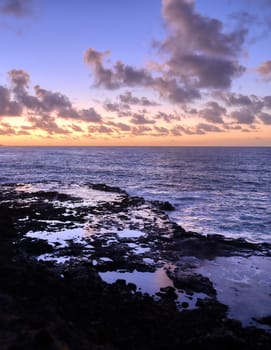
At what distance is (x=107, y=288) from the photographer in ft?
50.0

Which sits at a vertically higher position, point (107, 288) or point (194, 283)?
point (107, 288)

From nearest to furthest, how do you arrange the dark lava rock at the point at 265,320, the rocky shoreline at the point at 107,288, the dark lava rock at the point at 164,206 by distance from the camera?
the rocky shoreline at the point at 107,288 < the dark lava rock at the point at 265,320 < the dark lava rock at the point at 164,206

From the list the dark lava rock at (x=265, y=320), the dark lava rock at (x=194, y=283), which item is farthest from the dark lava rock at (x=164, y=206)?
the dark lava rock at (x=265, y=320)

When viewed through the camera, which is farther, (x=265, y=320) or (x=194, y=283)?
(x=194, y=283)

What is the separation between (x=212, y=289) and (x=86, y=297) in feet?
20.2

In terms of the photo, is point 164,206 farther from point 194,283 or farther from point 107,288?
point 107,288

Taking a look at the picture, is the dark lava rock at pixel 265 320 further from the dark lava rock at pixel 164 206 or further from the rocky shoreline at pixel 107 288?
the dark lava rock at pixel 164 206

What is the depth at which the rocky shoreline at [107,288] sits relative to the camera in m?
11.1

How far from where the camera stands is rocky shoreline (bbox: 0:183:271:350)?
11.1 metres

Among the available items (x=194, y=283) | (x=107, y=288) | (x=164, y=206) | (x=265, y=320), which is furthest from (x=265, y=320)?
(x=164, y=206)

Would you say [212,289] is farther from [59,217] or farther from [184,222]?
[59,217]

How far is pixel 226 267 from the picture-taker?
1933cm

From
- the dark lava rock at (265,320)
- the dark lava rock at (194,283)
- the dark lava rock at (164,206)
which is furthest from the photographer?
the dark lava rock at (164,206)

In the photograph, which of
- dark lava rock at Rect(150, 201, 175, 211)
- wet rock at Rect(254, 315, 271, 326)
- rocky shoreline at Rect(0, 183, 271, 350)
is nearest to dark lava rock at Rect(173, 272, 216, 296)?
rocky shoreline at Rect(0, 183, 271, 350)
